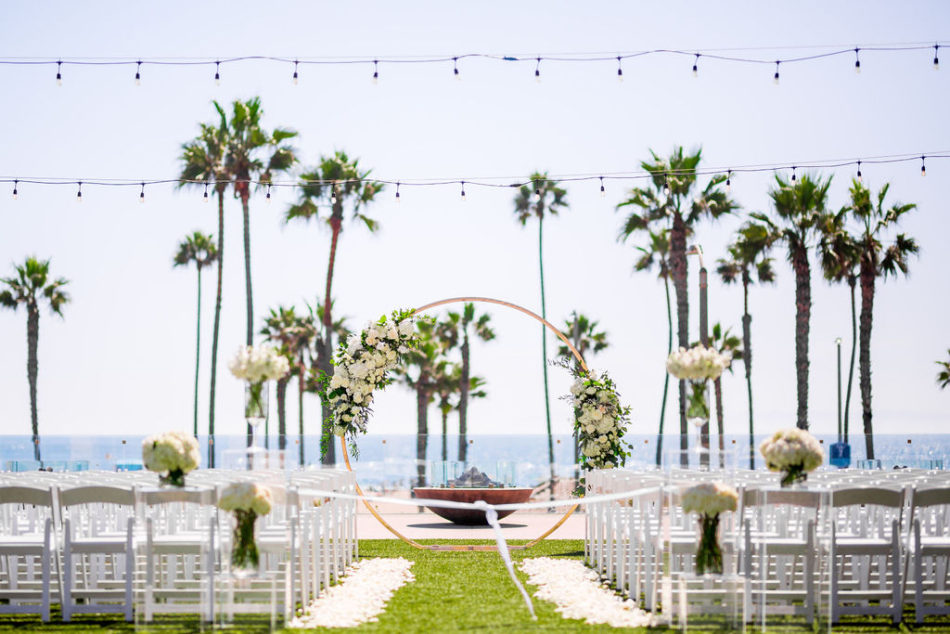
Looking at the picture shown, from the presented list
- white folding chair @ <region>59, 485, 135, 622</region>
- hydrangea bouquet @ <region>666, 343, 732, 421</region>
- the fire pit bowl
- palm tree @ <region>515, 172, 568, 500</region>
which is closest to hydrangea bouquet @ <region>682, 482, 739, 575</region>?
hydrangea bouquet @ <region>666, 343, 732, 421</region>

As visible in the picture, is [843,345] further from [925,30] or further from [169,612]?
[169,612]

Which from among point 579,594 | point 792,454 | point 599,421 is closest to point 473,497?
point 599,421

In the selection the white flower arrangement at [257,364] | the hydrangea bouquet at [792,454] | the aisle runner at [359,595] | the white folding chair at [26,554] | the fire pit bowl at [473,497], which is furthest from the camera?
the fire pit bowl at [473,497]

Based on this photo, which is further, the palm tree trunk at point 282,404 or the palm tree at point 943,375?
the palm tree trunk at point 282,404

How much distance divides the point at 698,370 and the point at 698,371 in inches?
0.4

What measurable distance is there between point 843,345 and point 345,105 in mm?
20596

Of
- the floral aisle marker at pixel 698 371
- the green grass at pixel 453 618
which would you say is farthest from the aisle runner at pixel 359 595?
the floral aisle marker at pixel 698 371

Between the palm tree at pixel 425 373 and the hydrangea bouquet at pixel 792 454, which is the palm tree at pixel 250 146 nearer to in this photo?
the palm tree at pixel 425 373

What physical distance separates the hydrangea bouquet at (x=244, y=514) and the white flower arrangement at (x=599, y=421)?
6.21 meters

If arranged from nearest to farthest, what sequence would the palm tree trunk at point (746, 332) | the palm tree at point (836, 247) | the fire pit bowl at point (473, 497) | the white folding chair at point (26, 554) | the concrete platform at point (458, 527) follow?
the white folding chair at point (26, 554)
the concrete platform at point (458, 527)
the fire pit bowl at point (473, 497)
the palm tree at point (836, 247)
the palm tree trunk at point (746, 332)

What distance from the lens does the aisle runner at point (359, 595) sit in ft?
24.3

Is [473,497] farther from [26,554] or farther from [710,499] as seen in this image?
[710,499]

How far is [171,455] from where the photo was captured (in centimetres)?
724

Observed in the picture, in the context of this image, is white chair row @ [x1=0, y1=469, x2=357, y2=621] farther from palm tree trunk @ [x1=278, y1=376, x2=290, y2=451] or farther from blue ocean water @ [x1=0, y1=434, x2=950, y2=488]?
palm tree trunk @ [x1=278, y1=376, x2=290, y2=451]
